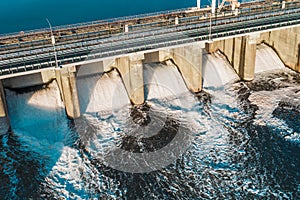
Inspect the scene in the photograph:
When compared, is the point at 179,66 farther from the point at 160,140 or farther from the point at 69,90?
the point at 69,90

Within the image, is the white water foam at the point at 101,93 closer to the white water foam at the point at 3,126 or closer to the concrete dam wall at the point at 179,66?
the concrete dam wall at the point at 179,66

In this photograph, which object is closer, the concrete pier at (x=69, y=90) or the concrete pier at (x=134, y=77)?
the concrete pier at (x=69, y=90)

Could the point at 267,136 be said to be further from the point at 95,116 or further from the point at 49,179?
the point at 49,179

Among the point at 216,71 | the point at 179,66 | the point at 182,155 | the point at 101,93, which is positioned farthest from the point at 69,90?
the point at 216,71

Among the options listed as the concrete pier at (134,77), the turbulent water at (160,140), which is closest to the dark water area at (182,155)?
the turbulent water at (160,140)

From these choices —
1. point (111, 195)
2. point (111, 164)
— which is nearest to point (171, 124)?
point (111, 164)
